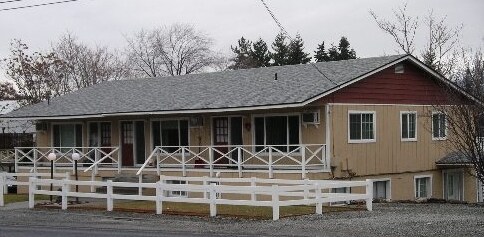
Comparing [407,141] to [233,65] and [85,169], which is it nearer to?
[85,169]

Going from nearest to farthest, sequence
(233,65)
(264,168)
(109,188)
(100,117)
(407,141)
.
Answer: (109,188) < (264,168) < (407,141) < (100,117) < (233,65)

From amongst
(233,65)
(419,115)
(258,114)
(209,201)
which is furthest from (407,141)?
(233,65)

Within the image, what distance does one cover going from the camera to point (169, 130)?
32.8 meters

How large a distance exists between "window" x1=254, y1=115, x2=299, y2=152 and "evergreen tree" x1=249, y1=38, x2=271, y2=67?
149 feet

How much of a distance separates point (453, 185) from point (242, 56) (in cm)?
4527

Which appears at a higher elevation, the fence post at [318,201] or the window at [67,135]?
the window at [67,135]

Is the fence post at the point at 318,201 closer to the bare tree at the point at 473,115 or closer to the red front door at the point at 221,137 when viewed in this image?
the bare tree at the point at 473,115

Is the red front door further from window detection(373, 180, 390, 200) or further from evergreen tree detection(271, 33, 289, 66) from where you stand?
evergreen tree detection(271, 33, 289, 66)

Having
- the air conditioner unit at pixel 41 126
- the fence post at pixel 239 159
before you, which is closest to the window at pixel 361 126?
the fence post at pixel 239 159

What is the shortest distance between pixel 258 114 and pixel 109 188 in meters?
7.73

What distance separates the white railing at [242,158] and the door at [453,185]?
302 inches

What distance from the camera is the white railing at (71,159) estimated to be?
33219mm

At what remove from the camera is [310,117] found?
28.1m

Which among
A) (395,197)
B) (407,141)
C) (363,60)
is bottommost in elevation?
(395,197)
